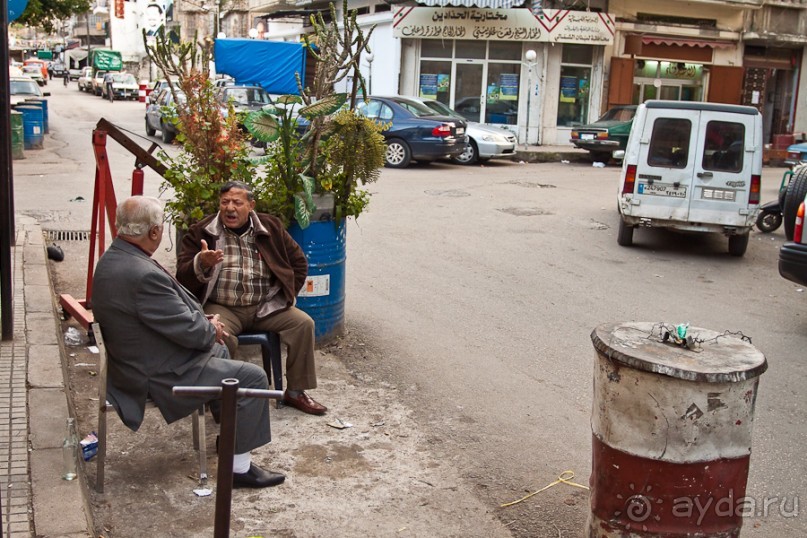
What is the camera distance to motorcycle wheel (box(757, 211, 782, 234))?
1370cm

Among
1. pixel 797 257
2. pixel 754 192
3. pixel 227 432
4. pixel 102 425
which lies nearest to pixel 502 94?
pixel 754 192

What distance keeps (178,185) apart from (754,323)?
5.47m

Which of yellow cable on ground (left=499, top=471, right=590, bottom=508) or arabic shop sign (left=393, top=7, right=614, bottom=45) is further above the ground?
arabic shop sign (left=393, top=7, right=614, bottom=45)

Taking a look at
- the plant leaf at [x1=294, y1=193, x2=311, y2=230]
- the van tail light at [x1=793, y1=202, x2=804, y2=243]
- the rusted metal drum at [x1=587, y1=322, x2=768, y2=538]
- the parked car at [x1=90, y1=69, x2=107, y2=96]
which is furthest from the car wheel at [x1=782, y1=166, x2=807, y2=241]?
the parked car at [x1=90, y1=69, x2=107, y2=96]

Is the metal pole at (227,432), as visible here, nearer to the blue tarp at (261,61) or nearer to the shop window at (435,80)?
the blue tarp at (261,61)

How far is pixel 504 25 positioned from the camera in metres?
26.8

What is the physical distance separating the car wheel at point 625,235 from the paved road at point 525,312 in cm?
11

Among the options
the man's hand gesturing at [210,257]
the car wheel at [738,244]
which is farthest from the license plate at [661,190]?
the man's hand gesturing at [210,257]

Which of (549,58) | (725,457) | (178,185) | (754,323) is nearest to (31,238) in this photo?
(178,185)

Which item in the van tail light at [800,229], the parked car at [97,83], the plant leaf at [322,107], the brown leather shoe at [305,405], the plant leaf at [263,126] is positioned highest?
the parked car at [97,83]

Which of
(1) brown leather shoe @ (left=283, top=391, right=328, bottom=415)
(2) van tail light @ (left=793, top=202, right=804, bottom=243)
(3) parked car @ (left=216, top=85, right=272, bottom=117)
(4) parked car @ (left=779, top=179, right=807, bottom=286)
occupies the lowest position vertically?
(1) brown leather shoe @ (left=283, top=391, right=328, bottom=415)

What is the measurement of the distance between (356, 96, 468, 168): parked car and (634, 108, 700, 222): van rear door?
27.9 feet

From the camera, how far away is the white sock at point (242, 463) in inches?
173

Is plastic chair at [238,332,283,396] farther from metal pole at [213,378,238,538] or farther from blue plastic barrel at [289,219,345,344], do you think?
metal pole at [213,378,238,538]
